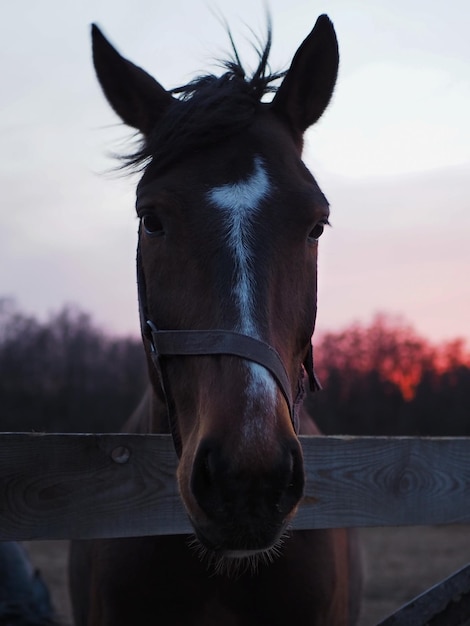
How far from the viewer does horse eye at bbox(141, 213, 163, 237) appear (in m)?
2.58

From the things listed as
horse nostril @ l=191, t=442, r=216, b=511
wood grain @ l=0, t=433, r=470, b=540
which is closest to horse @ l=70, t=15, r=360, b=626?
horse nostril @ l=191, t=442, r=216, b=511

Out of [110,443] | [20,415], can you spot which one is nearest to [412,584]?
[110,443]

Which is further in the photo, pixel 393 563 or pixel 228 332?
pixel 393 563

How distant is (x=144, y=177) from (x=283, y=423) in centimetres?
127

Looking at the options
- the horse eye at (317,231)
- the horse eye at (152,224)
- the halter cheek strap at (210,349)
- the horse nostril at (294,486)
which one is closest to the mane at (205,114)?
the horse eye at (152,224)

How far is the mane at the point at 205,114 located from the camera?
8.67 feet

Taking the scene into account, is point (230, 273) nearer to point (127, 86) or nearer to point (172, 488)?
point (172, 488)

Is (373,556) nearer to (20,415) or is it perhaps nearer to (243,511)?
(243,511)

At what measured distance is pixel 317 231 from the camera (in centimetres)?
270

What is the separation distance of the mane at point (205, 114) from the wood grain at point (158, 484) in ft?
3.66

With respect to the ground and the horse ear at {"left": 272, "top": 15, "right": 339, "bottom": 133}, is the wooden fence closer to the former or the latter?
the horse ear at {"left": 272, "top": 15, "right": 339, "bottom": 133}

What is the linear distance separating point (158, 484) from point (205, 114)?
1418 mm

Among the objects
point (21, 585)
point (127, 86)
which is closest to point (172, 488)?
point (127, 86)

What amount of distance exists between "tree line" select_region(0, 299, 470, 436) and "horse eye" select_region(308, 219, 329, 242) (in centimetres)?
1926
